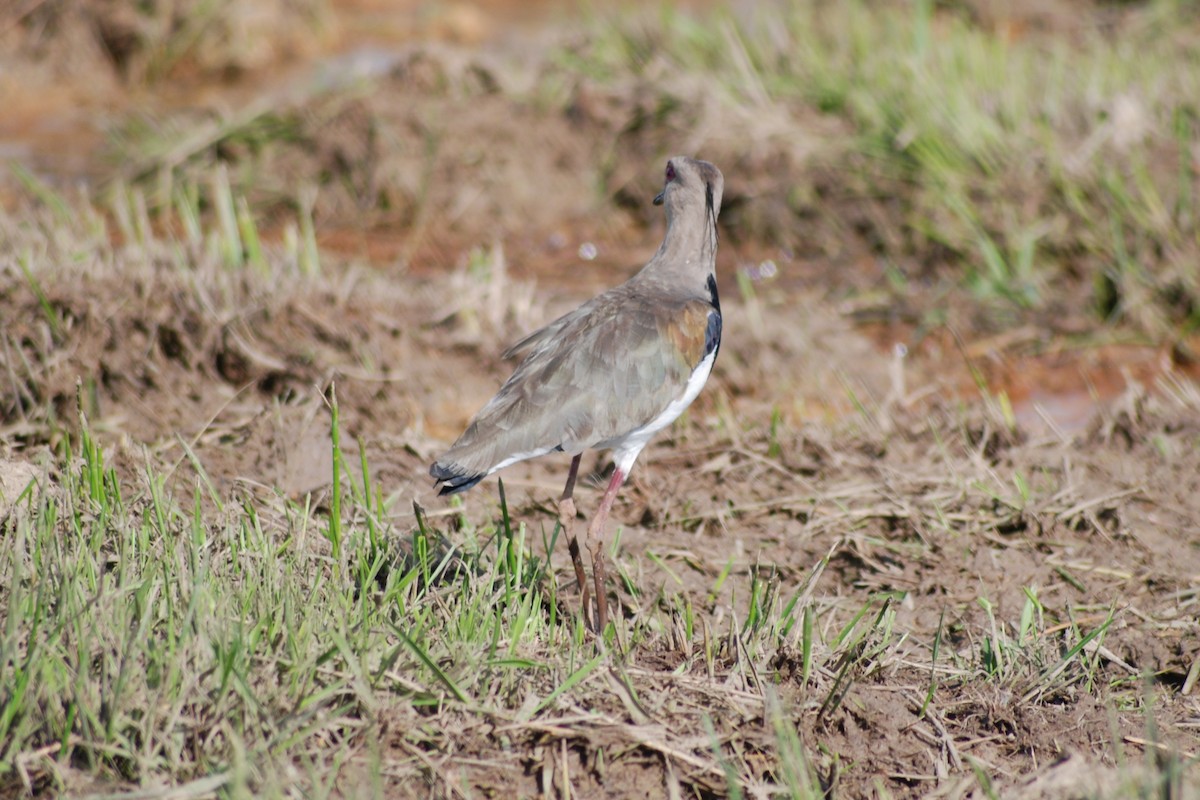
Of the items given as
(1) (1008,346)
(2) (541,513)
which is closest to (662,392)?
(2) (541,513)

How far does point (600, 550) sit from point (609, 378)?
0.50 metres

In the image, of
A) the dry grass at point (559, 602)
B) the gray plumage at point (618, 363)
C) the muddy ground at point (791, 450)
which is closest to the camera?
the dry grass at point (559, 602)

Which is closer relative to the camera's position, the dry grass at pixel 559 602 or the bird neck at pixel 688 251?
the dry grass at pixel 559 602

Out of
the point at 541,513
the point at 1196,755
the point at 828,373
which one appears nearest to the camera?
the point at 1196,755

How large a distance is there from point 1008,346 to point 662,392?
12.0 feet

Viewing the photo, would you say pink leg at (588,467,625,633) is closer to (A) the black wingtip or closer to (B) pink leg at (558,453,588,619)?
(B) pink leg at (558,453,588,619)

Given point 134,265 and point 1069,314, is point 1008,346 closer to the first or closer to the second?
point 1069,314

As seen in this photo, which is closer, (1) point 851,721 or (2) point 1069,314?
(1) point 851,721

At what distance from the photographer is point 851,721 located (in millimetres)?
3602

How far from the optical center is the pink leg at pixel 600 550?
3943mm

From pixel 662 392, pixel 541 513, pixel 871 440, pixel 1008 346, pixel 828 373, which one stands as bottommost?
pixel 1008 346

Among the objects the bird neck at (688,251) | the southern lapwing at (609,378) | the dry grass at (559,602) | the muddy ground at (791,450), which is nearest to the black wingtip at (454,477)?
the southern lapwing at (609,378)

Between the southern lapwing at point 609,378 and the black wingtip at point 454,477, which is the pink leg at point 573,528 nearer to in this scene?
the southern lapwing at point 609,378

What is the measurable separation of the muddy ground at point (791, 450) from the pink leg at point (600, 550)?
0.71 ft
